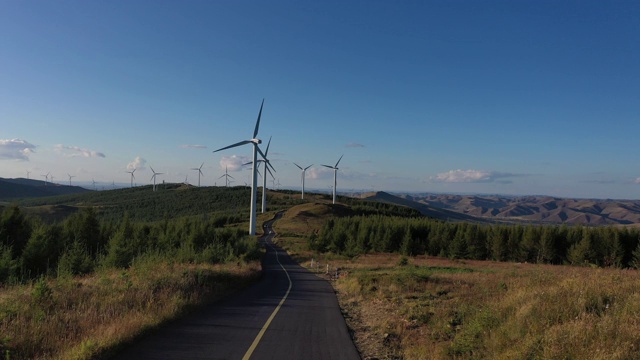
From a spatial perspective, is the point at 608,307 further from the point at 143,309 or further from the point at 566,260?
the point at 566,260

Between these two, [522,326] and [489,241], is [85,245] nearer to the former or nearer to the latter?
→ [522,326]

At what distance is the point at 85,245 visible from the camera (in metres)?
40.8

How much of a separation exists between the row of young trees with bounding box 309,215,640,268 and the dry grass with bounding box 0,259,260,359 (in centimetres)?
6267

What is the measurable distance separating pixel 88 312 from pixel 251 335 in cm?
438

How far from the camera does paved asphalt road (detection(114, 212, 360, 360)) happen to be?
9570 millimetres

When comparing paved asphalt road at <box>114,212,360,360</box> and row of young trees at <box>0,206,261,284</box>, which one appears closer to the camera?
paved asphalt road at <box>114,212,360,360</box>

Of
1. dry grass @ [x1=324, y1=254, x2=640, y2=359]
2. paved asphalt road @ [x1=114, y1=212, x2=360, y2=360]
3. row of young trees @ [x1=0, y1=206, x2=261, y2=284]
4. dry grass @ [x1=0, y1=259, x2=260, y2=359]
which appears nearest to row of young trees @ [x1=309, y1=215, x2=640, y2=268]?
row of young trees @ [x1=0, y1=206, x2=261, y2=284]

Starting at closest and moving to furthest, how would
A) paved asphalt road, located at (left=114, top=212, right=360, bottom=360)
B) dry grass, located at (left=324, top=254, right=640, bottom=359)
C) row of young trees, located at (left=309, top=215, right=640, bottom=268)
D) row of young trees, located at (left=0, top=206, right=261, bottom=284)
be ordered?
1. dry grass, located at (left=324, top=254, right=640, bottom=359)
2. paved asphalt road, located at (left=114, top=212, right=360, bottom=360)
3. row of young trees, located at (left=0, top=206, right=261, bottom=284)
4. row of young trees, located at (left=309, top=215, right=640, bottom=268)

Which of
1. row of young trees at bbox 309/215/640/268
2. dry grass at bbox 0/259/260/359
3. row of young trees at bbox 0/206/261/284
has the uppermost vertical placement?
dry grass at bbox 0/259/260/359

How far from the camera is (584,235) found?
72562mm

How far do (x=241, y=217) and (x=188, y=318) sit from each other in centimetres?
13057

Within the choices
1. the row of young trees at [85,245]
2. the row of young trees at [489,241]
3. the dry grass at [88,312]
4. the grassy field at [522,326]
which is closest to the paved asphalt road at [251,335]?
the dry grass at [88,312]

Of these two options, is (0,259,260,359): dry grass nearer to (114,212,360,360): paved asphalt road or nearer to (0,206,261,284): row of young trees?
(114,212,360,360): paved asphalt road

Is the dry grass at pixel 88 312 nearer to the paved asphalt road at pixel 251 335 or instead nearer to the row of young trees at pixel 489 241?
the paved asphalt road at pixel 251 335
